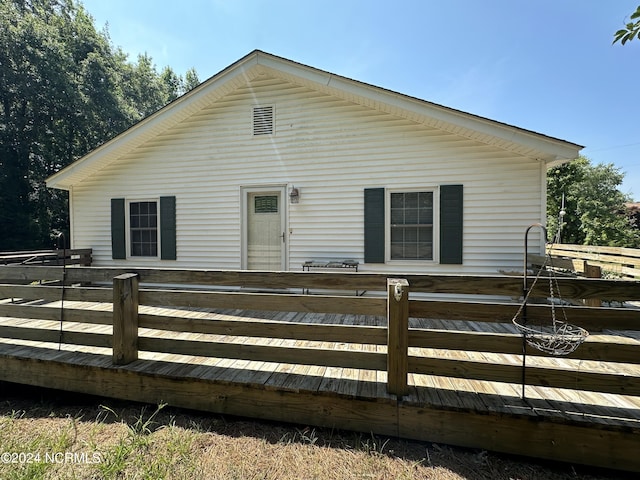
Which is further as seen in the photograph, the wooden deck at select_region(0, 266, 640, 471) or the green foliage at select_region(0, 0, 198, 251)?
the green foliage at select_region(0, 0, 198, 251)

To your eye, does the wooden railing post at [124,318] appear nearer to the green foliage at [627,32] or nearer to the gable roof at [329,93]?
the green foliage at [627,32]

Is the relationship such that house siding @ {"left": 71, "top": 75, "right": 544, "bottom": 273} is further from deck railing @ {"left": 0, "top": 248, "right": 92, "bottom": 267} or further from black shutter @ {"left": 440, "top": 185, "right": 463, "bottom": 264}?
deck railing @ {"left": 0, "top": 248, "right": 92, "bottom": 267}

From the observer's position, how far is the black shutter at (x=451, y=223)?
16.4 feet

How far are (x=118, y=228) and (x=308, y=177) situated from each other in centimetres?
465

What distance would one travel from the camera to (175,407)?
241 cm

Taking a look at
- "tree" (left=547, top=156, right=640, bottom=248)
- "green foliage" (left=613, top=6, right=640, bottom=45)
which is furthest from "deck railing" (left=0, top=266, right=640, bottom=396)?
"tree" (left=547, top=156, right=640, bottom=248)

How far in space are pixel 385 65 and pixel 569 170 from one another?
1506 centimetres

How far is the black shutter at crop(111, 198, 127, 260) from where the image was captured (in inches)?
254

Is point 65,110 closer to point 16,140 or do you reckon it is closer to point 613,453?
point 16,140

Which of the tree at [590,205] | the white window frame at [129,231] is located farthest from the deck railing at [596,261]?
the tree at [590,205]

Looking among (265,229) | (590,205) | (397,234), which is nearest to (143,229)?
(265,229)

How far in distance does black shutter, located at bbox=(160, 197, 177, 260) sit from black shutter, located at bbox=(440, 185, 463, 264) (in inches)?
219

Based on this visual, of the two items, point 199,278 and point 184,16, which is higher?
point 184,16

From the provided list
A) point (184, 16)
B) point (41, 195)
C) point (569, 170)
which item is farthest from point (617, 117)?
point (41, 195)
